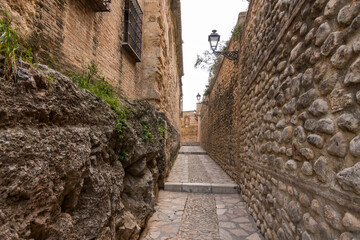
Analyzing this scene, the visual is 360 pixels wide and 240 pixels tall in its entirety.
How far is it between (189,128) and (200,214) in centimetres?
2655

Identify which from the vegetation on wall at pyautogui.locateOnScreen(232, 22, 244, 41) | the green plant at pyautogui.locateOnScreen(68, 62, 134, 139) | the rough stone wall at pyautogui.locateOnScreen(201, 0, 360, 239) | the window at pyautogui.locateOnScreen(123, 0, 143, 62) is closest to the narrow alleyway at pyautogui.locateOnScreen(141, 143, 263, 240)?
the rough stone wall at pyautogui.locateOnScreen(201, 0, 360, 239)

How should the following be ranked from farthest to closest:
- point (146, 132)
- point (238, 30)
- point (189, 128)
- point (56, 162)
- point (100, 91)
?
1. point (189, 128)
2. point (238, 30)
3. point (146, 132)
4. point (100, 91)
5. point (56, 162)

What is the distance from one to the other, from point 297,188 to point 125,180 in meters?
2.13

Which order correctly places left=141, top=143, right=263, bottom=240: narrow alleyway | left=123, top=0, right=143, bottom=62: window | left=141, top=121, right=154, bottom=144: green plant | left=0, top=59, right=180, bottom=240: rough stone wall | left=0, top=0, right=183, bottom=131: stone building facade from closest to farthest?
left=0, top=59, right=180, bottom=240: rough stone wall < left=0, top=0, right=183, bottom=131: stone building facade < left=141, top=143, right=263, bottom=240: narrow alleyway < left=141, top=121, right=154, bottom=144: green plant < left=123, top=0, right=143, bottom=62: window

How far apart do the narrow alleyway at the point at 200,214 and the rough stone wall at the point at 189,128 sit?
78.9 ft

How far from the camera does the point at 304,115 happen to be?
1.85 meters

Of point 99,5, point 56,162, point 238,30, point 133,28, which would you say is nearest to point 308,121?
point 56,162

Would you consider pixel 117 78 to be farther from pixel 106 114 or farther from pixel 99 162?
pixel 99 162

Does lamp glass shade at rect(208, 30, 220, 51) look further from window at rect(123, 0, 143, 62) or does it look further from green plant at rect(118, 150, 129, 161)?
green plant at rect(118, 150, 129, 161)

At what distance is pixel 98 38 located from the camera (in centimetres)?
381

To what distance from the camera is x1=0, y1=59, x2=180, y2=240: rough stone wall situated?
1115mm

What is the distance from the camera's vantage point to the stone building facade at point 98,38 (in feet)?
8.02

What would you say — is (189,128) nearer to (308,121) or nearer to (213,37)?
(213,37)

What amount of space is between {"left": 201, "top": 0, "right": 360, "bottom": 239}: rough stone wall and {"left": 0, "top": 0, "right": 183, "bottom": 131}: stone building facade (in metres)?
2.80
